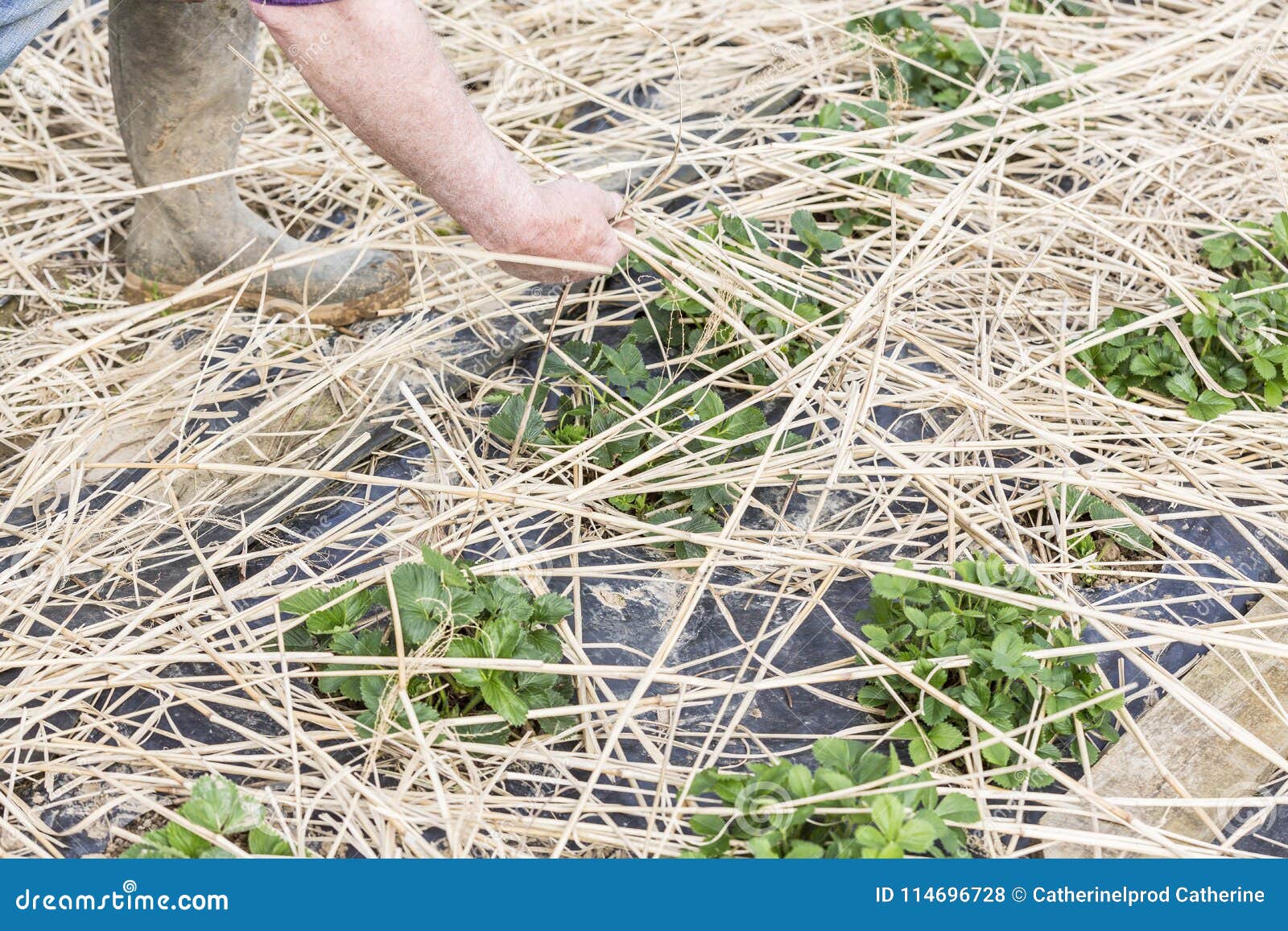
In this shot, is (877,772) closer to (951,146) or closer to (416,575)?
(416,575)

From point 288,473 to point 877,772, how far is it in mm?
909

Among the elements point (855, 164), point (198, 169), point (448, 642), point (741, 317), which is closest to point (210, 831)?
point (448, 642)

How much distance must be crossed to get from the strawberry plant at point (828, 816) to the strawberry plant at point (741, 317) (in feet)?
2.34

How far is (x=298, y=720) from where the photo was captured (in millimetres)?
1419

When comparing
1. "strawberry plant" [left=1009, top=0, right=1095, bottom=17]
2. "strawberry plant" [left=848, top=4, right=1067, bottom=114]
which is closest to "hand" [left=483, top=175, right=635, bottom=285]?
"strawberry plant" [left=848, top=4, right=1067, bottom=114]

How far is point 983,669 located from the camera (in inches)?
56.6

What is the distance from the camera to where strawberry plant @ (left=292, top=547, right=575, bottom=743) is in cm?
138

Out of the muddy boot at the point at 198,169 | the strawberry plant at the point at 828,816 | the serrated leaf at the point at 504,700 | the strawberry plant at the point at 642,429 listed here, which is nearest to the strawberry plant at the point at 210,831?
the serrated leaf at the point at 504,700

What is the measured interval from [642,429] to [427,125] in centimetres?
61

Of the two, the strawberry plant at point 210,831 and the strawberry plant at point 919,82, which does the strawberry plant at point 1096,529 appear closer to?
the strawberry plant at point 919,82

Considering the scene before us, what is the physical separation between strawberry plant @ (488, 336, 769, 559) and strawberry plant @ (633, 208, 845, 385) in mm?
95

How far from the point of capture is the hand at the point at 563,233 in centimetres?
143

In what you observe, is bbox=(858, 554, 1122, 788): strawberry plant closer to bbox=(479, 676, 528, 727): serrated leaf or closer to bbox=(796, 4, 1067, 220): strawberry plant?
bbox=(479, 676, 528, 727): serrated leaf

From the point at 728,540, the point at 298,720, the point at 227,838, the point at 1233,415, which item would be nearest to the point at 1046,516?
the point at 1233,415
